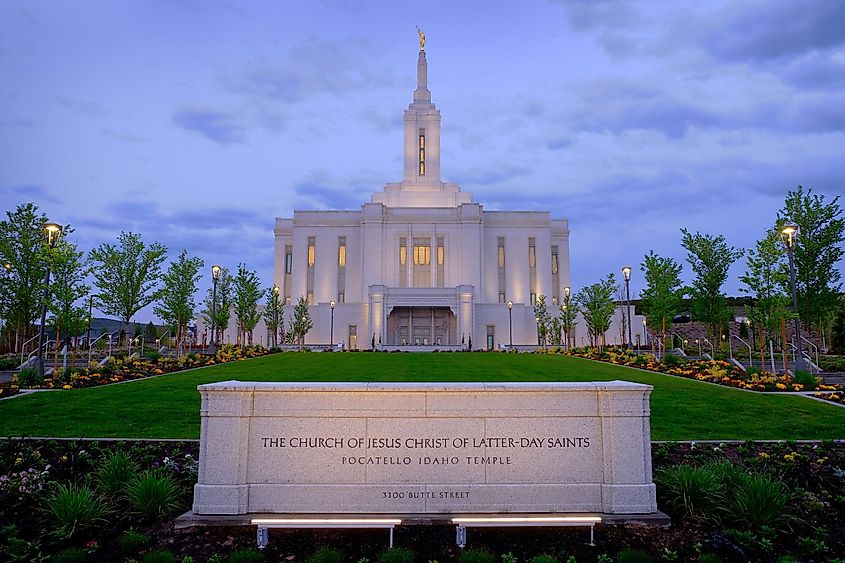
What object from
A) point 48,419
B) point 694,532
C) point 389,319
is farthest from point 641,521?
point 389,319

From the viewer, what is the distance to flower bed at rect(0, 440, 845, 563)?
19.5 ft

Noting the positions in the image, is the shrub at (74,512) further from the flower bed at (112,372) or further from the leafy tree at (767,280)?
the leafy tree at (767,280)

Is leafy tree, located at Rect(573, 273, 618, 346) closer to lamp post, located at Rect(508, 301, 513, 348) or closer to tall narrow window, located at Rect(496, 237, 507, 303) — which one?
lamp post, located at Rect(508, 301, 513, 348)

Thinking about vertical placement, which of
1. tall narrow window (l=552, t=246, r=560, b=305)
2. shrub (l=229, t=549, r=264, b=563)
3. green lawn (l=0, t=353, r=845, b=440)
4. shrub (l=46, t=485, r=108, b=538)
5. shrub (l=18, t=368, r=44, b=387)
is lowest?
shrub (l=229, t=549, r=264, b=563)

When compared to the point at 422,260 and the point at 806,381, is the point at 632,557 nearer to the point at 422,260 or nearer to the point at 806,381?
the point at 806,381

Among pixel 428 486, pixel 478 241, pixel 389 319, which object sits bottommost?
pixel 428 486

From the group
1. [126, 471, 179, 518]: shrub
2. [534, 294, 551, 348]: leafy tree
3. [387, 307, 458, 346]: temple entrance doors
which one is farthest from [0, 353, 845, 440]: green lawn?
[387, 307, 458, 346]: temple entrance doors

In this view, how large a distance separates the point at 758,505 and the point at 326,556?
4639 mm

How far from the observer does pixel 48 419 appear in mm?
11250

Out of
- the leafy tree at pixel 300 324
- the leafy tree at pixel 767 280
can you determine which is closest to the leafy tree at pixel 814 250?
the leafy tree at pixel 767 280

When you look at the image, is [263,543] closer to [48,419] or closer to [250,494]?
[250,494]

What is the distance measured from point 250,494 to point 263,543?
675 millimetres

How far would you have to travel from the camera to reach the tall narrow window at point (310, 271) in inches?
2331

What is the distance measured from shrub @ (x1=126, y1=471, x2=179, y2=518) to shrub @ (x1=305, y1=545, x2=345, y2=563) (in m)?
2.12
